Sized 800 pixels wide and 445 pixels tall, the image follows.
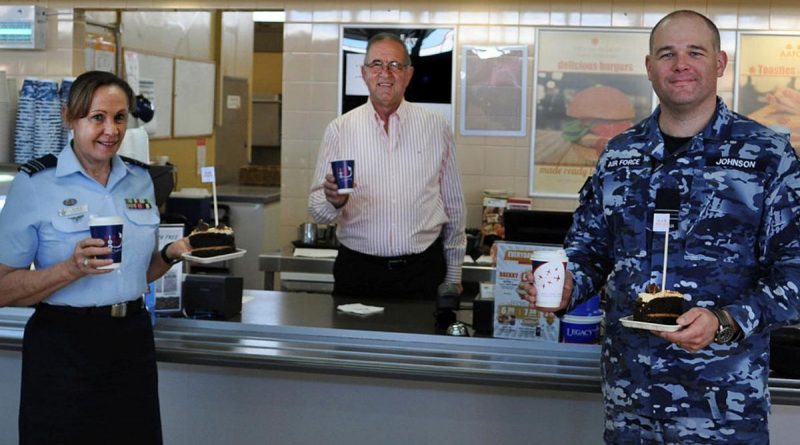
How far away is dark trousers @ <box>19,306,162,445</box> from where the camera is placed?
107 inches

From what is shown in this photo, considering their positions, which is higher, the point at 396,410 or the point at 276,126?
the point at 276,126

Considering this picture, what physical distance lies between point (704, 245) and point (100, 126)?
1531mm

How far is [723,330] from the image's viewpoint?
215cm

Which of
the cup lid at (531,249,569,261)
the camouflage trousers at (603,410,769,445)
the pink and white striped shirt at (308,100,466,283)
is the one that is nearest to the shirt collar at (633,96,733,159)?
the cup lid at (531,249,569,261)

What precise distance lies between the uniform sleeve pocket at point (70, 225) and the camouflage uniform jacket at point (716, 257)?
4.40 feet

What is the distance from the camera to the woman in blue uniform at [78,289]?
105 inches

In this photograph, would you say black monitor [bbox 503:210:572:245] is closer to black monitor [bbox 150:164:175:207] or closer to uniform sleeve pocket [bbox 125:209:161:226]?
black monitor [bbox 150:164:175:207]

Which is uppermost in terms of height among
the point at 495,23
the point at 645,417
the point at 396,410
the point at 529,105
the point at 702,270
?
the point at 495,23

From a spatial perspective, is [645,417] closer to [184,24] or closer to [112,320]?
[112,320]

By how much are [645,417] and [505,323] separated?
2.99ft

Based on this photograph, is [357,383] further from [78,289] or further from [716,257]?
[716,257]

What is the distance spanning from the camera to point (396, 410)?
3385 millimetres

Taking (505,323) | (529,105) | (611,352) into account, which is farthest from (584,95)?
(611,352)

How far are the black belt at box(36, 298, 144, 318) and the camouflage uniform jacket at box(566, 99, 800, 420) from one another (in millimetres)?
1284
